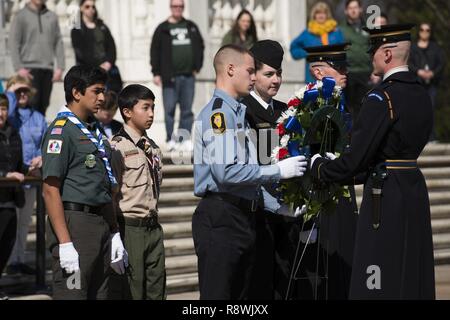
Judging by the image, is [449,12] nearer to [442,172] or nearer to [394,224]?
[442,172]

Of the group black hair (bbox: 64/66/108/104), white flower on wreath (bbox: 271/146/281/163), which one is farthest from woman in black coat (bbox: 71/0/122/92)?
black hair (bbox: 64/66/108/104)

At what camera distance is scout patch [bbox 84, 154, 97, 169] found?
802 cm

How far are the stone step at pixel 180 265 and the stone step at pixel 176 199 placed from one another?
0.90 m

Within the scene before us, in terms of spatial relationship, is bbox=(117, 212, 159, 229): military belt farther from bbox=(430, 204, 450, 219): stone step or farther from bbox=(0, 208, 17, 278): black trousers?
bbox=(430, 204, 450, 219): stone step

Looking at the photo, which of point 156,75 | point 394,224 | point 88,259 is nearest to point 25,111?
point 156,75

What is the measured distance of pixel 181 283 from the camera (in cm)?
1204

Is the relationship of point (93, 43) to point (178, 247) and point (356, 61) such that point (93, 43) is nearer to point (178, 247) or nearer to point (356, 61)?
point (178, 247)

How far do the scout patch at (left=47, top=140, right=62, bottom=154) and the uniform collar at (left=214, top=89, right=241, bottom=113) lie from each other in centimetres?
102

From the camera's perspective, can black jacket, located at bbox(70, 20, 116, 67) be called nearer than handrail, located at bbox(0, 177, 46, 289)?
No

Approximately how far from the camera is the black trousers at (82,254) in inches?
313

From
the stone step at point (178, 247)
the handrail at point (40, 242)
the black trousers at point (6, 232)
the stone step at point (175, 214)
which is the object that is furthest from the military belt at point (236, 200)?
the stone step at point (175, 214)

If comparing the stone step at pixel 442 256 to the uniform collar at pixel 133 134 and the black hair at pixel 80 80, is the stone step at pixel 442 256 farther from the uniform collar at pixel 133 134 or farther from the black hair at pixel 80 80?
the black hair at pixel 80 80

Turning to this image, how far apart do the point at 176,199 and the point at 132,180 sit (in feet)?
14.9

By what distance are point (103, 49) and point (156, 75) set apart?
1.01 m
